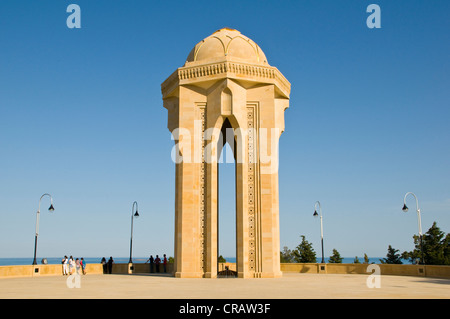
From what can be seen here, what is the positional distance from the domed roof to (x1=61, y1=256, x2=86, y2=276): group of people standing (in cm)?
1576

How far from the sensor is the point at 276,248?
24906 mm

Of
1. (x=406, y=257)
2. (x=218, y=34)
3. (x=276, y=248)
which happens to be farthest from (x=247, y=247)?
(x=406, y=257)

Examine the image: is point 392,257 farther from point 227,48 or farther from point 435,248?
point 227,48

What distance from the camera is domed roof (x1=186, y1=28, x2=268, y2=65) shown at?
27.2 m

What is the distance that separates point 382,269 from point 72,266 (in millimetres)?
22333

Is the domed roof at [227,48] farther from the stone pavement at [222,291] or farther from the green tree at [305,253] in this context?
the green tree at [305,253]

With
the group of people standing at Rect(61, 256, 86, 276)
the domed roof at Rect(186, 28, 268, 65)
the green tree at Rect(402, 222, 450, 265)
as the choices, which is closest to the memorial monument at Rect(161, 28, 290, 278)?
the domed roof at Rect(186, 28, 268, 65)

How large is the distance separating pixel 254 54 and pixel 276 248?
12.3 metres

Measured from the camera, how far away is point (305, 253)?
61062mm

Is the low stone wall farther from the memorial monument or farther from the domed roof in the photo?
the domed roof
